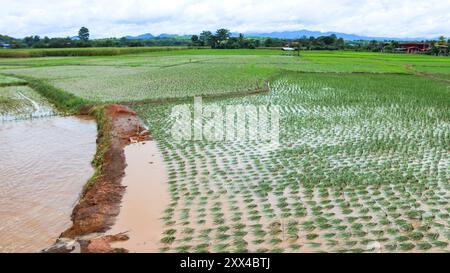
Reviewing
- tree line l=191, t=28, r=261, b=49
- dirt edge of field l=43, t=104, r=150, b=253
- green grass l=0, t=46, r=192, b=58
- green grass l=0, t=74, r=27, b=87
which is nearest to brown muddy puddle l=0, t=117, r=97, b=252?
dirt edge of field l=43, t=104, r=150, b=253

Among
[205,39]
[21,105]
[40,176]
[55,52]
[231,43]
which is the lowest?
[40,176]

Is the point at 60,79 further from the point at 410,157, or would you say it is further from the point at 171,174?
the point at 410,157

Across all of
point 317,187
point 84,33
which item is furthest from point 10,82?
point 84,33

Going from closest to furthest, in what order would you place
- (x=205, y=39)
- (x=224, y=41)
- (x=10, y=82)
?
(x=10, y=82)
(x=224, y=41)
(x=205, y=39)

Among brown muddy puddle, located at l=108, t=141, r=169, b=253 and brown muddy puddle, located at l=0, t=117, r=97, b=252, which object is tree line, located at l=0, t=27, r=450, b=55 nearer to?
brown muddy puddle, located at l=0, t=117, r=97, b=252

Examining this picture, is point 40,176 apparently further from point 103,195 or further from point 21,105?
point 21,105

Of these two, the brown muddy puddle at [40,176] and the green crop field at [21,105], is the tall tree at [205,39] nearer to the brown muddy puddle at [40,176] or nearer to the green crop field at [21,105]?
the green crop field at [21,105]
